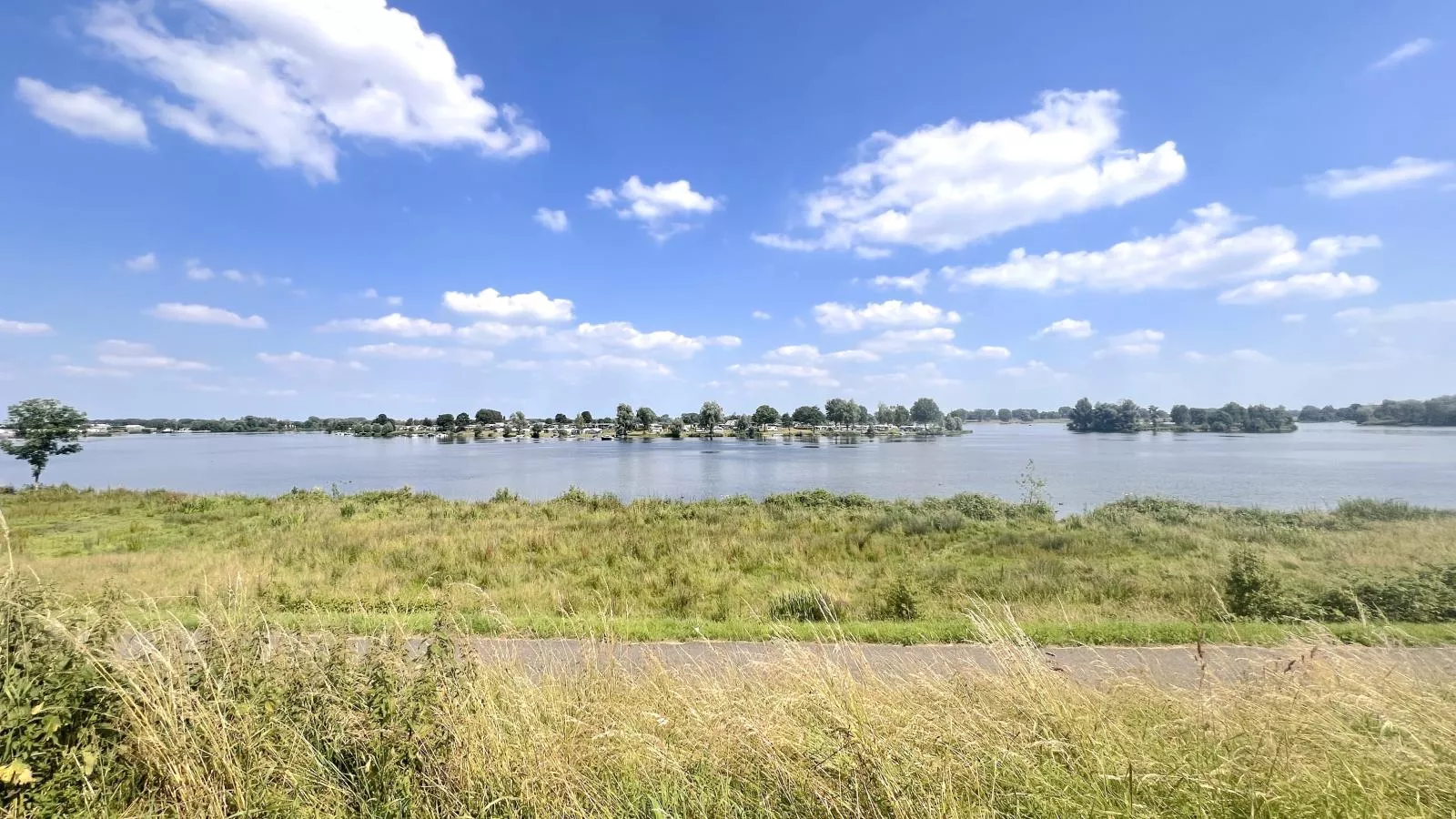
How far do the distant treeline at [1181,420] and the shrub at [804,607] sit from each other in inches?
6421

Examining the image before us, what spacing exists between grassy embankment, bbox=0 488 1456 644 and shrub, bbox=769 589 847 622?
0.22ft

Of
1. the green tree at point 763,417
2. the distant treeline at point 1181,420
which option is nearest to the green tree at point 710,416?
the green tree at point 763,417

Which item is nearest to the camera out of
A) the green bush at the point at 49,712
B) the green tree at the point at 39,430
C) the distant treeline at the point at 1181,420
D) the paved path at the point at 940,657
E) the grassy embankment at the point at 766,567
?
the green bush at the point at 49,712

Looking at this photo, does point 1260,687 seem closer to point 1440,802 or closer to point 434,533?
point 1440,802

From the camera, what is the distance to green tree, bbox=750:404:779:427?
17638 centimetres

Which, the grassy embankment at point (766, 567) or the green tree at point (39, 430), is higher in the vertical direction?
the green tree at point (39, 430)

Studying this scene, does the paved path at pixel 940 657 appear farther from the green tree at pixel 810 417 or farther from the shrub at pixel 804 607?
the green tree at pixel 810 417

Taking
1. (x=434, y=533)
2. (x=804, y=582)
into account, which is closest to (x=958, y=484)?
(x=804, y=582)

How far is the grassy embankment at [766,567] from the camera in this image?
8359 mm

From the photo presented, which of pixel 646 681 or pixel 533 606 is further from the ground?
pixel 646 681

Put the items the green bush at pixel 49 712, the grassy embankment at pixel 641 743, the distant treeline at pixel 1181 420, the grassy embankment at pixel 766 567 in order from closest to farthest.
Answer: the green bush at pixel 49 712 → the grassy embankment at pixel 641 743 → the grassy embankment at pixel 766 567 → the distant treeline at pixel 1181 420

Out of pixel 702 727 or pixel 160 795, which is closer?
A: pixel 160 795

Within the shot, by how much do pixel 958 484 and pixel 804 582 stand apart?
34.5 meters

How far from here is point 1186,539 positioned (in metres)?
17.9
